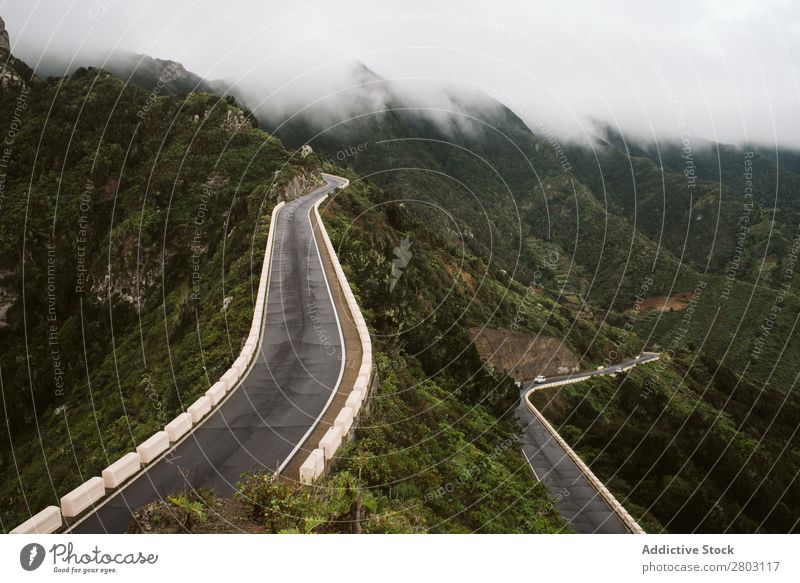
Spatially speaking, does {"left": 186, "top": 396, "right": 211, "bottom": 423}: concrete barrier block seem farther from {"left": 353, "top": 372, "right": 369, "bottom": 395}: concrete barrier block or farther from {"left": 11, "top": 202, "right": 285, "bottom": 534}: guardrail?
{"left": 353, "top": 372, "right": 369, "bottom": 395}: concrete barrier block

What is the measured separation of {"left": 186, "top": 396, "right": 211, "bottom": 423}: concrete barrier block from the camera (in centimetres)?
1359

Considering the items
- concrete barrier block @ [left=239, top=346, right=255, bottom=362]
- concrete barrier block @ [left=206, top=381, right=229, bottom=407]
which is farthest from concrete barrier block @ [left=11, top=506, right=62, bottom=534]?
concrete barrier block @ [left=239, top=346, right=255, bottom=362]

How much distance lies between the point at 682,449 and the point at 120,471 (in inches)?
1496

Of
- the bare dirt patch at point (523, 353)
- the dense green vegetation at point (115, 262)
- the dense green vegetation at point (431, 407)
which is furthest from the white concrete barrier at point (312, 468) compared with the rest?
the bare dirt patch at point (523, 353)

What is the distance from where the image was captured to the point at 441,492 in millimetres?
13398

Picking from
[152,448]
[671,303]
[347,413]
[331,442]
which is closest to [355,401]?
[347,413]

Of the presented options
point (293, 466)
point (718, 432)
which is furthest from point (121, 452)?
point (718, 432)

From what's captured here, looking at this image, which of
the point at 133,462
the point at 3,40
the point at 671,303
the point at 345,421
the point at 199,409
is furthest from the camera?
the point at 671,303

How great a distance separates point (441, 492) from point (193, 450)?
253 inches

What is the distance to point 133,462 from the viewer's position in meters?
11.1

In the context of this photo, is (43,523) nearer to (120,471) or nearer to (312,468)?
(120,471)

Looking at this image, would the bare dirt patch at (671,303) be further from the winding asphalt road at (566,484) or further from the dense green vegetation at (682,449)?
the winding asphalt road at (566,484)

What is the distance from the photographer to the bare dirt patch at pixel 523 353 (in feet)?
140

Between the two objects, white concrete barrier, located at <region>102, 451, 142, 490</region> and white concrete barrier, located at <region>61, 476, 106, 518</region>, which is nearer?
white concrete barrier, located at <region>61, 476, 106, 518</region>
